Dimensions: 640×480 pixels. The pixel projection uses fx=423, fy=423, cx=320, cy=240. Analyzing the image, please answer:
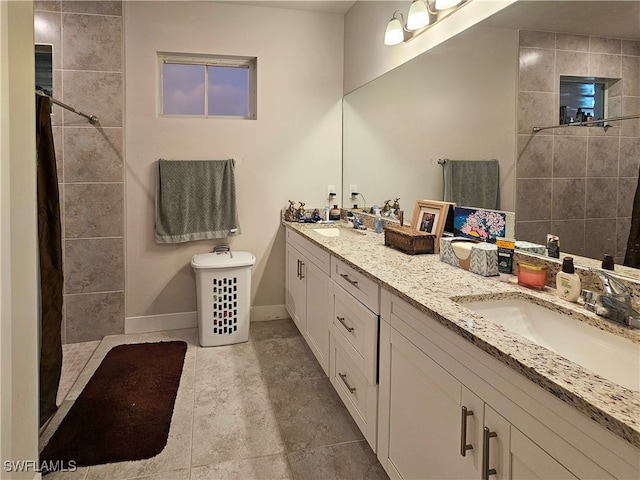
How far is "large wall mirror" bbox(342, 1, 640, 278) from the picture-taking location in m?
1.24

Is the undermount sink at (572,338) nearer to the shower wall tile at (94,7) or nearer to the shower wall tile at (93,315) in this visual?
the shower wall tile at (93,315)

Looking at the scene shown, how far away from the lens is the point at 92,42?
2.96 meters

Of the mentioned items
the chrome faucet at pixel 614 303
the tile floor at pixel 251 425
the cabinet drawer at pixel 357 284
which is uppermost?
the chrome faucet at pixel 614 303

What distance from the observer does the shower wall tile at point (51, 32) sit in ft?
9.45

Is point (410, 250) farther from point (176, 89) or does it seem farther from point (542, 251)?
point (176, 89)

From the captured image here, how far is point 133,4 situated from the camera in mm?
3031

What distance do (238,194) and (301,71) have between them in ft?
3.68

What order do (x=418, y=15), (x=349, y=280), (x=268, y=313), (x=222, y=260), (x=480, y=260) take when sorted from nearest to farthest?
1. (x=480, y=260)
2. (x=349, y=280)
3. (x=418, y=15)
4. (x=222, y=260)
5. (x=268, y=313)

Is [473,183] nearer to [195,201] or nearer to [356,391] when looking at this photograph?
[356,391]

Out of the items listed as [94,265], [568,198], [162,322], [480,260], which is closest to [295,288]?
[162,322]

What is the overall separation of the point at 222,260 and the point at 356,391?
1.55 meters

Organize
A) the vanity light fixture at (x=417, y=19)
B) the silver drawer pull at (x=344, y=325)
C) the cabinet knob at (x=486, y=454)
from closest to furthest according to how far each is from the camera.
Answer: the cabinet knob at (x=486, y=454)
the silver drawer pull at (x=344, y=325)
the vanity light fixture at (x=417, y=19)

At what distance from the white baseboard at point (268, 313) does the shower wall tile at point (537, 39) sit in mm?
2656

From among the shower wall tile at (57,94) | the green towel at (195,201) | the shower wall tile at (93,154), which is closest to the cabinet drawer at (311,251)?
the green towel at (195,201)
